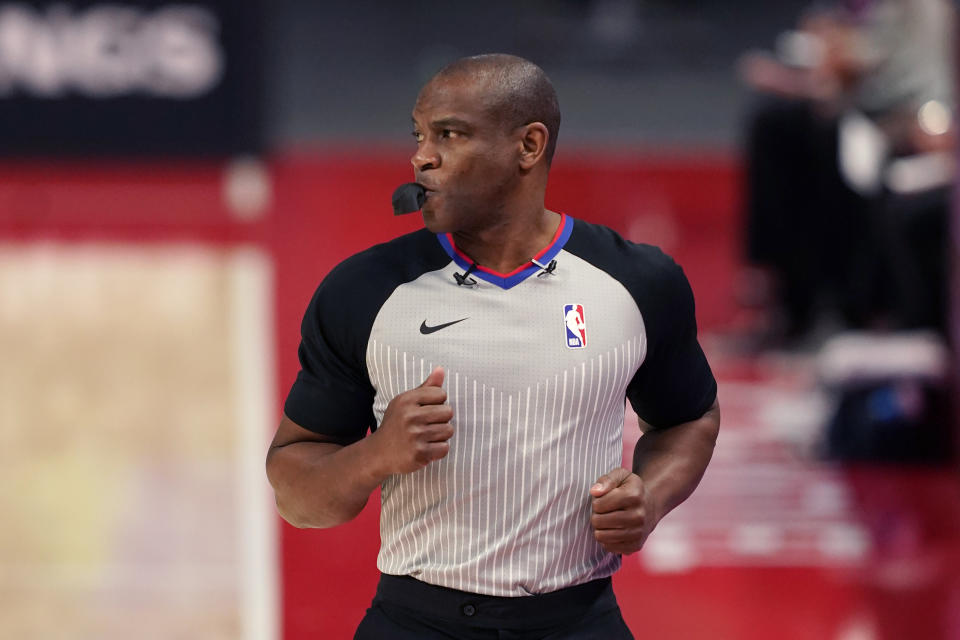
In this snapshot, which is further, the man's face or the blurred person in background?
the blurred person in background

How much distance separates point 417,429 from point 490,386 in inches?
7.1

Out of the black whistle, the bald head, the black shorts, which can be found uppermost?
the bald head

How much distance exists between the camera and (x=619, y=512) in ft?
7.16

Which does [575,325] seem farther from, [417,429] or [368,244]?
[368,244]

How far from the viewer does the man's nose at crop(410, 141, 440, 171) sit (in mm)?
2260

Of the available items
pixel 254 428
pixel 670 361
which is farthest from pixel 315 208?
pixel 670 361

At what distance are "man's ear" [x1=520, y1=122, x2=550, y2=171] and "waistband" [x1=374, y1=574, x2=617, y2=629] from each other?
2.15 ft

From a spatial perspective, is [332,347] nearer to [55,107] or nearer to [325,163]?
[55,107]

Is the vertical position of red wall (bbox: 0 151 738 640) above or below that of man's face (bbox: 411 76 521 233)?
above

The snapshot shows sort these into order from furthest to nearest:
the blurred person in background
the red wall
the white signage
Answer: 1. the white signage
2. the red wall
3. the blurred person in background

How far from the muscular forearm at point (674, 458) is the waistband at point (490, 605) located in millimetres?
186

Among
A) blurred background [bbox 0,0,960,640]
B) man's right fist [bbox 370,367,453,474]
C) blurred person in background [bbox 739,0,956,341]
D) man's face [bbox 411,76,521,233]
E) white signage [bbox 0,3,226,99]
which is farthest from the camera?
white signage [bbox 0,3,226,99]

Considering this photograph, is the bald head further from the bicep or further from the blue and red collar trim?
the bicep

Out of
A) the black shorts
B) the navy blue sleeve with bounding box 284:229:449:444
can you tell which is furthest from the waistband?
the navy blue sleeve with bounding box 284:229:449:444
